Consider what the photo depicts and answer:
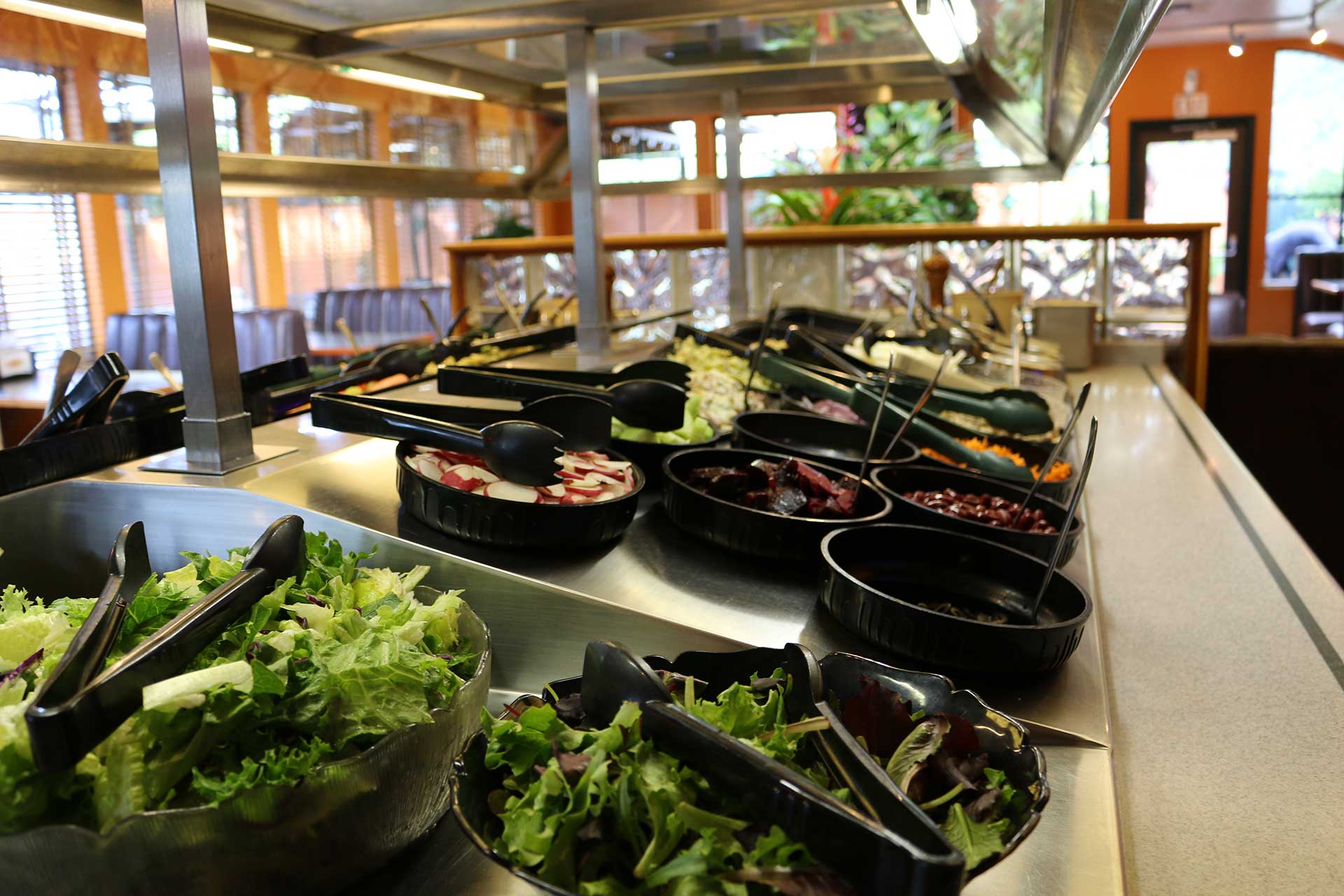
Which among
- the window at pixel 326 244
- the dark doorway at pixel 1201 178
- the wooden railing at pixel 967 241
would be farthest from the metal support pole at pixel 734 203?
the dark doorway at pixel 1201 178

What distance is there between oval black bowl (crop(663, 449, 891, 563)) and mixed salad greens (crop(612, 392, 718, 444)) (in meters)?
0.15

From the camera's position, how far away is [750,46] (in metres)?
2.11

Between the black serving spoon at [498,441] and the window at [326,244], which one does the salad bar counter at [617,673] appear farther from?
the window at [326,244]

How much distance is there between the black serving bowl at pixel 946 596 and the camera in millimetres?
799

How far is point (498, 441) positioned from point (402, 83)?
1.23 m

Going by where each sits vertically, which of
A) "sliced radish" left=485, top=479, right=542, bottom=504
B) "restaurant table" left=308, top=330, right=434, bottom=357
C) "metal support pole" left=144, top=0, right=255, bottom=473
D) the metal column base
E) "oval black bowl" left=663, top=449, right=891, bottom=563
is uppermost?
"metal support pole" left=144, top=0, right=255, bottom=473

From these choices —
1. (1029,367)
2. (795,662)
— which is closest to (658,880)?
(795,662)

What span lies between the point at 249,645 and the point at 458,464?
400 millimetres

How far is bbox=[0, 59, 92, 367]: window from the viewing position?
4.22m

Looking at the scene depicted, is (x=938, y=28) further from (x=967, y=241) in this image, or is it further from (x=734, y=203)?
(x=967, y=241)

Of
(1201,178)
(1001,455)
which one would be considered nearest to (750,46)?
(1001,455)

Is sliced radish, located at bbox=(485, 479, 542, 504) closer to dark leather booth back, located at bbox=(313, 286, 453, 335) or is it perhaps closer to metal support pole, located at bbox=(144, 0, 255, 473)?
metal support pole, located at bbox=(144, 0, 255, 473)

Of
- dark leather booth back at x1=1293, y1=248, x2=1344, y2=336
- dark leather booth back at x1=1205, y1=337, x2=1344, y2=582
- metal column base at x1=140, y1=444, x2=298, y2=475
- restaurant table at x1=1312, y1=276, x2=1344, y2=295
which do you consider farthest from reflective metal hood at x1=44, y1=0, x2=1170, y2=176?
dark leather booth back at x1=1293, y1=248, x2=1344, y2=336

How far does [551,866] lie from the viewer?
1.59 ft
